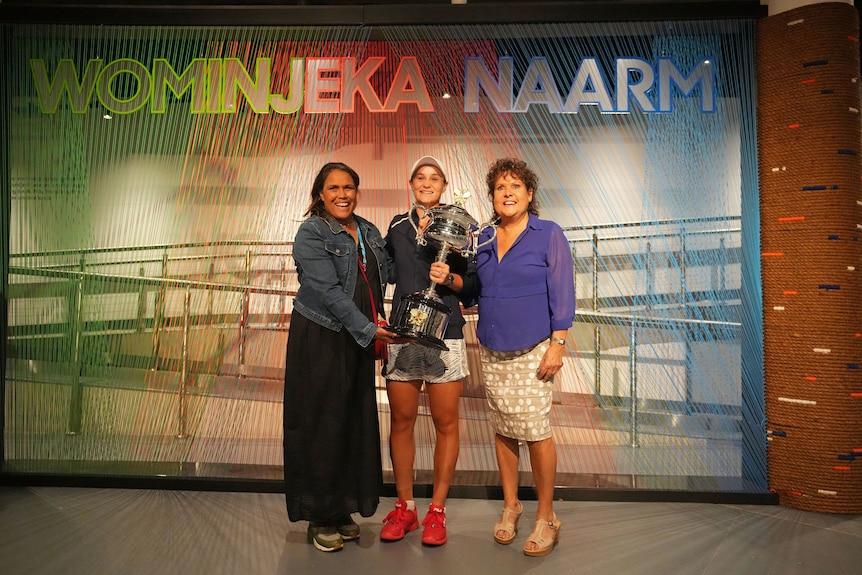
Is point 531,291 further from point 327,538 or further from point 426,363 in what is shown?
point 327,538

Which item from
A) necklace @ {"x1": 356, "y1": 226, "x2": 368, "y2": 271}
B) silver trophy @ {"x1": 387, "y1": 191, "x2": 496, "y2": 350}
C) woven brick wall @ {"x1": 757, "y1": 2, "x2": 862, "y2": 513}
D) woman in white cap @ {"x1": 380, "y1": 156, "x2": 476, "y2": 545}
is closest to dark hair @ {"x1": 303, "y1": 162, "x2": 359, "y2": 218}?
necklace @ {"x1": 356, "y1": 226, "x2": 368, "y2": 271}

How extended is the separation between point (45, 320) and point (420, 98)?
94.8 inches

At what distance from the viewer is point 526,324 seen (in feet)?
8.48

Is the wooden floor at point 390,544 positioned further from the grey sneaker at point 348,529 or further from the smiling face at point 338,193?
the smiling face at point 338,193

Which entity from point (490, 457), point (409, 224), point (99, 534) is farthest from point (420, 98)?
point (99, 534)

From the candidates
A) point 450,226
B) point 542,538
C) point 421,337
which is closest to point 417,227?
point 450,226

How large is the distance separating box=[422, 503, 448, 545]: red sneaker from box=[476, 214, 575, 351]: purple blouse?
75 centimetres

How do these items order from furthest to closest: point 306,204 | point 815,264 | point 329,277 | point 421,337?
point 306,204 → point 815,264 → point 329,277 → point 421,337

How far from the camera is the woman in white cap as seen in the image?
2.68 metres

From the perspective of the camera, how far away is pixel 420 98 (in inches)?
135

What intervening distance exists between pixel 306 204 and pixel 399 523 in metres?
1.73

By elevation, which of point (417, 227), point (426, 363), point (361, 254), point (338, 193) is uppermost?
point (338, 193)

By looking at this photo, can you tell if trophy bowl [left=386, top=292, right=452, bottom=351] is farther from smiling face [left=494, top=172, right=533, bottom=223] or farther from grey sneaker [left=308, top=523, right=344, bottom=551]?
grey sneaker [left=308, top=523, right=344, bottom=551]

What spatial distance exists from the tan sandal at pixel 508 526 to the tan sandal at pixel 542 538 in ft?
0.27
